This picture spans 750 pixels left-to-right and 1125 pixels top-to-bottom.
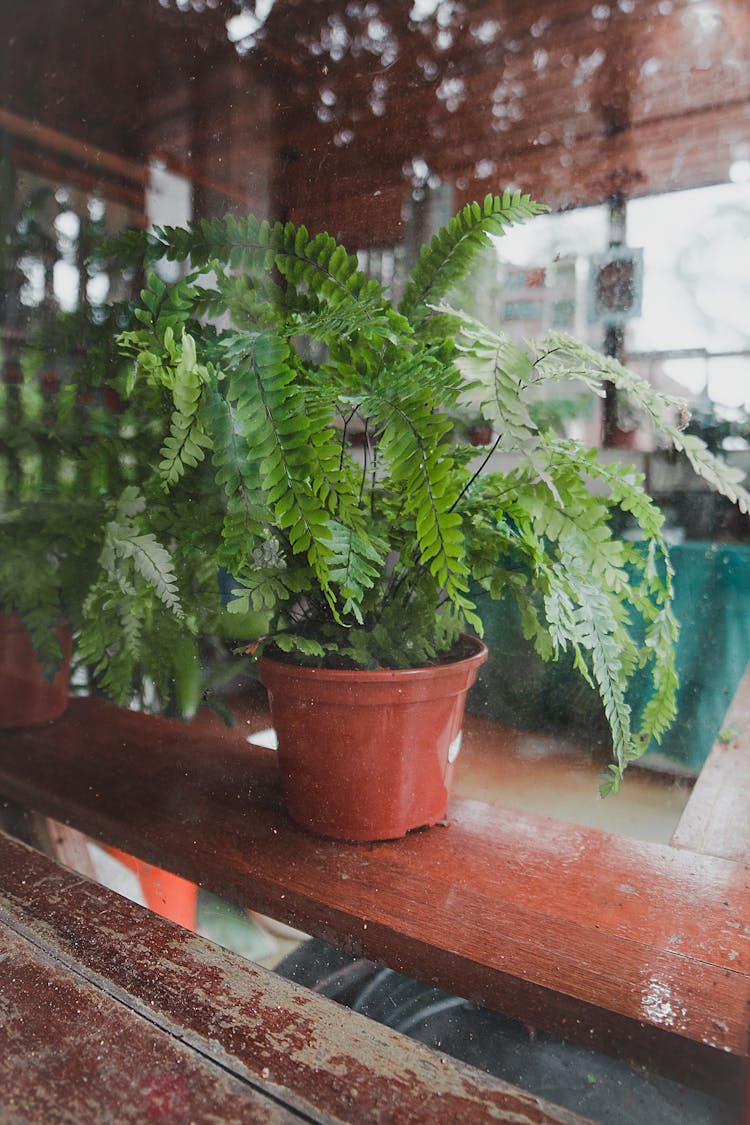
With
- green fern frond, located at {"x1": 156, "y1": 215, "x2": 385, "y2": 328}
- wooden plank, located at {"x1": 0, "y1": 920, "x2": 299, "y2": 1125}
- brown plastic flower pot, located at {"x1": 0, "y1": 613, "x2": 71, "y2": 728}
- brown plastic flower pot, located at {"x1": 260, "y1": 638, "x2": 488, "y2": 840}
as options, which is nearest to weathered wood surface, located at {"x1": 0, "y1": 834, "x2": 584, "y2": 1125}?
wooden plank, located at {"x1": 0, "y1": 920, "x2": 299, "y2": 1125}

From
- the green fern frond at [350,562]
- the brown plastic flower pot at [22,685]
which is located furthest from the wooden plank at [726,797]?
the brown plastic flower pot at [22,685]

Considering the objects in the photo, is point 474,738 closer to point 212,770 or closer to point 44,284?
point 212,770

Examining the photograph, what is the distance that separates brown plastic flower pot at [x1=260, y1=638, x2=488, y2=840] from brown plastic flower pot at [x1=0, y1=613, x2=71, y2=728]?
0.48m

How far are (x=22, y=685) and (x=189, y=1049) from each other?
0.74m

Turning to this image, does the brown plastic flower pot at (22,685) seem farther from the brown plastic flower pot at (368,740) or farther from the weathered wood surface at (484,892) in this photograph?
the brown plastic flower pot at (368,740)

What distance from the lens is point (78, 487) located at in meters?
1.00

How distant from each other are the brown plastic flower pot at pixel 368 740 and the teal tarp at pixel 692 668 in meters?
0.06

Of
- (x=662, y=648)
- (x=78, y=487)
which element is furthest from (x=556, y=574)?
(x=78, y=487)

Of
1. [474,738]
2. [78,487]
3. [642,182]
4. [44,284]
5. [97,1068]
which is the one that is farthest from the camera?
[44,284]

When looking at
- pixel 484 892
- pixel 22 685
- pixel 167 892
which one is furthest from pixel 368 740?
pixel 22 685

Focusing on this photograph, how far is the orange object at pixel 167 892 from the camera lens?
762mm

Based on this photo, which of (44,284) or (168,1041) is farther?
(44,284)

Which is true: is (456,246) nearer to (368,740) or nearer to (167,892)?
(368,740)

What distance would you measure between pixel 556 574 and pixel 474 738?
0.21 metres
